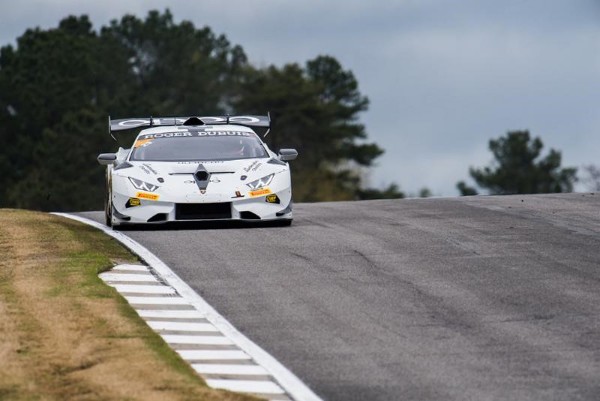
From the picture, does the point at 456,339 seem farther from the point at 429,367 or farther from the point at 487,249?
the point at 487,249

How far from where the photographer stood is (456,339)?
38.5 ft

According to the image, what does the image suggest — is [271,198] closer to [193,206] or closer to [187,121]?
[193,206]

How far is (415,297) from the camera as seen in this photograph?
1366cm

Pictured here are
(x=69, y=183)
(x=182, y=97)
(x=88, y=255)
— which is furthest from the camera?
(x=182, y=97)

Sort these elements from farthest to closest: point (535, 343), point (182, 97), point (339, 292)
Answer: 1. point (182, 97)
2. point (339, 292)
3. point (535, 343)

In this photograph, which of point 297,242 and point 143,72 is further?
point 143,72

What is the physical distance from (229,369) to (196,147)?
411 inches

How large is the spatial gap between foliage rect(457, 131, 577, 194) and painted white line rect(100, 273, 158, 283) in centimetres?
10217

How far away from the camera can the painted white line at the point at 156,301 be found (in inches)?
528

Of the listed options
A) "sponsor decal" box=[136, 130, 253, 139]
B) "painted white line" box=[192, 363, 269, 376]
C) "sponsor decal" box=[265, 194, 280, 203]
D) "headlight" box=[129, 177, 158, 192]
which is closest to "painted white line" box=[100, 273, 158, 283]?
"painted white line" box=[192, 363, 269, 376]

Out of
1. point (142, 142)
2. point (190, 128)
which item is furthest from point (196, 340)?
point (190, 128)

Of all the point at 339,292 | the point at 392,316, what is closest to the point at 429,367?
the point at 392,316

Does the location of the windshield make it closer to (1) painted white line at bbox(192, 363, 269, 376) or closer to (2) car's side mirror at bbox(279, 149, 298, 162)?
(2) car's side mirror at bbox(279, 149, 298, 162)

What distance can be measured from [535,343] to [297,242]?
6482 mm
